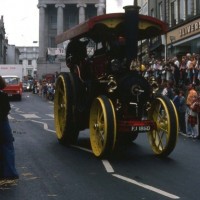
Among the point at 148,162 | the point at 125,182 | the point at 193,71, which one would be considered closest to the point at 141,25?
the point at 148,162

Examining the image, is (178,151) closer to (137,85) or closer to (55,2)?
(137,85)

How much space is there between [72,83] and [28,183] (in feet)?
14.6

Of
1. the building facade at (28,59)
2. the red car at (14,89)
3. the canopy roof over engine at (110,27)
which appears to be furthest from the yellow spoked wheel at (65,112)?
the building facade at (28,59)

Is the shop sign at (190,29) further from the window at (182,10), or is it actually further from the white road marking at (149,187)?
the white road marking at (149,187)

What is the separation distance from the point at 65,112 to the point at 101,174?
400 centimetres

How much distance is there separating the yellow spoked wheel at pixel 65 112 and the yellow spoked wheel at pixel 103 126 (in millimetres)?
1383

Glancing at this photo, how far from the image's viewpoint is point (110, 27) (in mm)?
11547

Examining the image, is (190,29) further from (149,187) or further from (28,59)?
(28,59)

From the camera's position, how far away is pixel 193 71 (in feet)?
74.6

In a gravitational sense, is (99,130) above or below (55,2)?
below

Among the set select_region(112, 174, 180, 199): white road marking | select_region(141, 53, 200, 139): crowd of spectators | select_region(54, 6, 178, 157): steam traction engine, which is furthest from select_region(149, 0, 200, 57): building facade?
select_region(112, 174, 180, 199): white road marking

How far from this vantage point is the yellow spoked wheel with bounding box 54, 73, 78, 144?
12938 millimetres

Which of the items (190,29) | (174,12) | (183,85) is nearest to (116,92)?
(183,85)

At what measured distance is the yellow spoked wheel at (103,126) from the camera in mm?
10531
